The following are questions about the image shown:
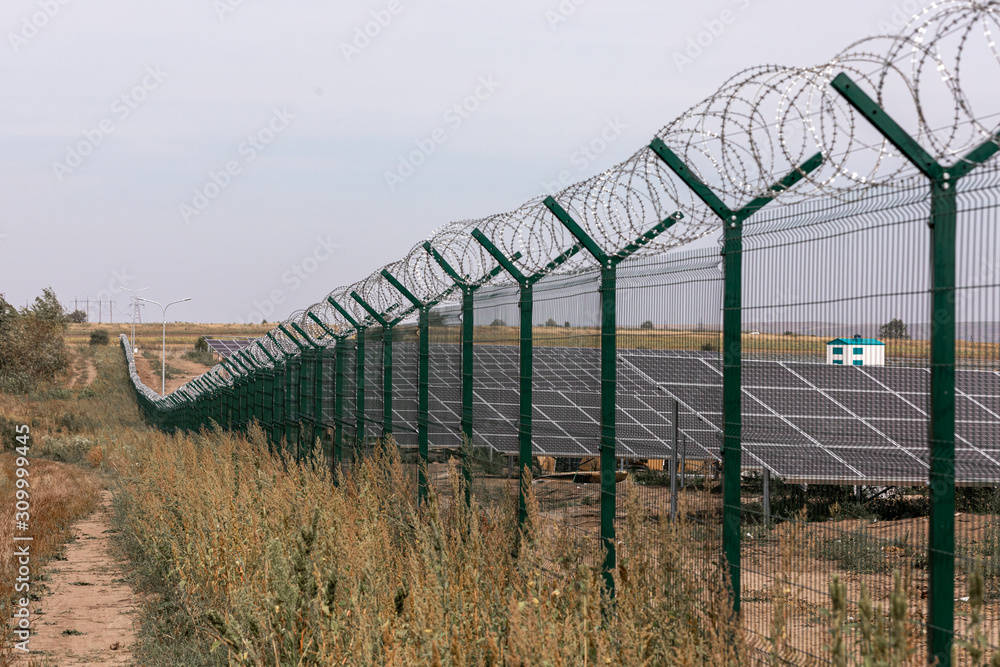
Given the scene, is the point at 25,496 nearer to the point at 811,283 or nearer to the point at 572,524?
the point at 572,524

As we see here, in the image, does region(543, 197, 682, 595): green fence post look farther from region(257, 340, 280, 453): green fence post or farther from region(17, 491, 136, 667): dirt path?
region(257, 340, 280, 453): green fence post

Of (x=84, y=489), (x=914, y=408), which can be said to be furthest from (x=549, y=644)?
(x=84, y=489)

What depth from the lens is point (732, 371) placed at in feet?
16.2

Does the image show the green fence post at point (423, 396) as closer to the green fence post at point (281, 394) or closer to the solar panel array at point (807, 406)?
the solar panel array at point (807, 406)

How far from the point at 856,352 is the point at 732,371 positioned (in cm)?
86

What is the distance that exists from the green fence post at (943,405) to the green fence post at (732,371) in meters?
1.14

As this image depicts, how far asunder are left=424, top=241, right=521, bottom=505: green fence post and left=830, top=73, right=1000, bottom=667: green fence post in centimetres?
494

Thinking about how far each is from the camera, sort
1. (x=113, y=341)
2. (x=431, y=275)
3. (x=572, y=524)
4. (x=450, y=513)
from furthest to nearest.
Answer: (x=113, y=341)
(x=431, y=275)
(x=450, y=513)
(x=572, y=524)

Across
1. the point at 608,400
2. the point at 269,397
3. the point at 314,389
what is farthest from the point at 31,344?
the point at 608,400

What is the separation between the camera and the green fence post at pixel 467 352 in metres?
8.54

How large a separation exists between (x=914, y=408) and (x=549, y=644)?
1852 millimetres

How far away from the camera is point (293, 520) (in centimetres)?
798

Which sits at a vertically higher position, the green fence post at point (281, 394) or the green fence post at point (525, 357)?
the green fence post at point (525, 357)

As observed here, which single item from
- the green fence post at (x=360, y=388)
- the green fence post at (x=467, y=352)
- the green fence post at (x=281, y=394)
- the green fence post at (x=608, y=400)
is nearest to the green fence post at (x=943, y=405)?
the green fence post at (x=608, y=400)
